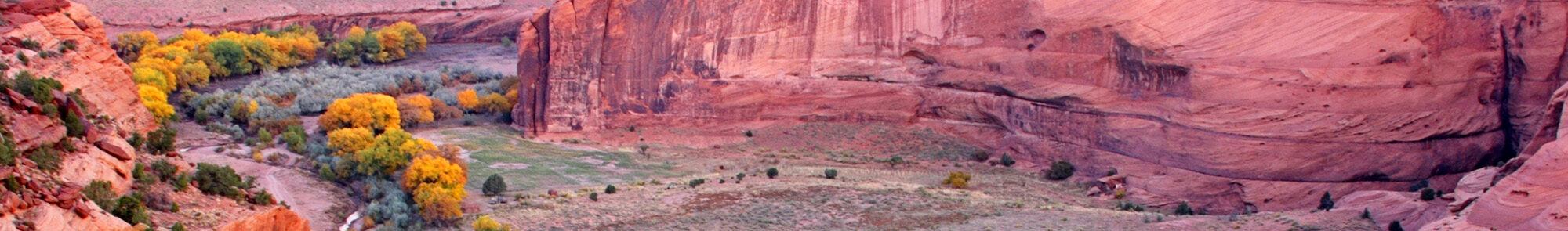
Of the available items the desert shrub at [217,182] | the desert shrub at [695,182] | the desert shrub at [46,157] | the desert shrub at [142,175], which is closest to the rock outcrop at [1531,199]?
the desert shrub at [695,182]

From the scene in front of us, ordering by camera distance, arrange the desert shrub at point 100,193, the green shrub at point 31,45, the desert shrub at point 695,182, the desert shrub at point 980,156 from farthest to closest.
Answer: the desert shrub at point 980,156 → the desert shrub at point 695,182 → the green shrub at point 31,45 → the desert shrub at point 100,193

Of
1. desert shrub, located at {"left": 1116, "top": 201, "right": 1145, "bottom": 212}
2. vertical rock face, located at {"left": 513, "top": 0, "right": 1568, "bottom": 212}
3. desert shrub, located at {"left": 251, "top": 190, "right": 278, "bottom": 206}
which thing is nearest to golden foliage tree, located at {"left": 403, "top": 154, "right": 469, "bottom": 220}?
desert shrub, located at {"left": 251, "top": 190, "right": 278, "bottom": 206}

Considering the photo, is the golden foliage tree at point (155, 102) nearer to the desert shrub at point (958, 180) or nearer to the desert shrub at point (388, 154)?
the desert shrub at point (388, 154)

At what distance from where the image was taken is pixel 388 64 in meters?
76.8

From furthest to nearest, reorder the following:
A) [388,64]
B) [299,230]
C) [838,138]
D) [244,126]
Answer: [388,64]
[244,126]
[838,138]
[299,230]

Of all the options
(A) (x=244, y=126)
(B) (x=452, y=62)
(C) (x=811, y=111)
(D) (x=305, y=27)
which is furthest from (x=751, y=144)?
(D) (x=305, y=27)

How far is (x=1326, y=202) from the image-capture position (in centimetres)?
4847

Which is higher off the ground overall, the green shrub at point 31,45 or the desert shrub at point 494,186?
the green shrub at point 31,45

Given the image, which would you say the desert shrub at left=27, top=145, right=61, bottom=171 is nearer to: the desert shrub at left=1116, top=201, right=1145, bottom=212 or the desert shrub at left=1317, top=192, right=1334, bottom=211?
the desert shrub at left=1116, top=201, right=1145, bottom=212

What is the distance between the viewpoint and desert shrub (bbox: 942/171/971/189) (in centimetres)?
5159

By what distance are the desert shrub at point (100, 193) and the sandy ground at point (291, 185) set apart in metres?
8.18

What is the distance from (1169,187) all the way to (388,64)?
32785 mm

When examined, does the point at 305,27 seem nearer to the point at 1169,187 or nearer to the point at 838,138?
the point at 838,138

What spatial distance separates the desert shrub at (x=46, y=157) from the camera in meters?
39.5
